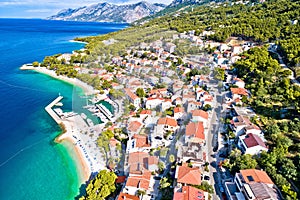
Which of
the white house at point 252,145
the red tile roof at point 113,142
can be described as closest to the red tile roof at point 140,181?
the red tile roof at point 113,142

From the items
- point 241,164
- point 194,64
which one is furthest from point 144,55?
point 241,164

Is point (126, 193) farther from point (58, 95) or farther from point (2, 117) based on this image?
point (58, 95)

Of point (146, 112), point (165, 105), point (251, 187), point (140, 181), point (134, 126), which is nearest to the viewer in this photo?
point (251, 187)

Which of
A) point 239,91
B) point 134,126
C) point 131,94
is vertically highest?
point 239,91

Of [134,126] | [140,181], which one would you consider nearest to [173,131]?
[134,126]

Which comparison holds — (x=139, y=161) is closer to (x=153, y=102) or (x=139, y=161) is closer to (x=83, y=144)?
(x=83, y=144)

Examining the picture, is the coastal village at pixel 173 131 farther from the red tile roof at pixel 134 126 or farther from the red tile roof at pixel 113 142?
the red tile roof at pixel 134 126
